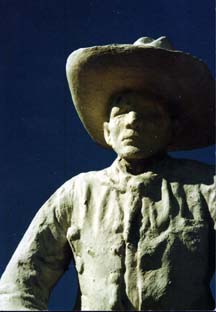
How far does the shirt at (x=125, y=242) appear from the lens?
17.9 ft

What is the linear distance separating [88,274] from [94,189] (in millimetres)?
523

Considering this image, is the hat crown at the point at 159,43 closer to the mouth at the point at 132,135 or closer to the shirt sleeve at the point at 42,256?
the mouth at the point at 132,135

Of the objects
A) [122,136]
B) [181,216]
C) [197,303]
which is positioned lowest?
[197,303]

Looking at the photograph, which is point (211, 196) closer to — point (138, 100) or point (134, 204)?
point (134, 204)

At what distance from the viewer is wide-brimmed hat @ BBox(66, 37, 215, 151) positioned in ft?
18.9

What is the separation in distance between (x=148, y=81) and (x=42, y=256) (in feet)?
3.72

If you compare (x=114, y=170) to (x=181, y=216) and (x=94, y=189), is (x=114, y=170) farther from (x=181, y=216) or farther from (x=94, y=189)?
(x=181, y=216)

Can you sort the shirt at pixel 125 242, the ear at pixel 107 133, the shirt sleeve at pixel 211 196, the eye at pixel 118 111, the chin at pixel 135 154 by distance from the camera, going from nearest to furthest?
the shirt at pixel 125 242, the shirt sleeve at pixel 211 196, the chin at pixel 135 154, the eye at pixel 118 111, the ear at pixel 107 133

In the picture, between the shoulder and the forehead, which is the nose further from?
the shoulder

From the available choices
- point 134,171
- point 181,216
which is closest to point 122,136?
point 134,171

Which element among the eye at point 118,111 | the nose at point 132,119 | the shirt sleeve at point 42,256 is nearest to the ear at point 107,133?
the eye at point 118,111

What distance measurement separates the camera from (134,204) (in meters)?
5.69

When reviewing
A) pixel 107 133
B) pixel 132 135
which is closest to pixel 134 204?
pixel 132 135

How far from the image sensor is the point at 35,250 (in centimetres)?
583
